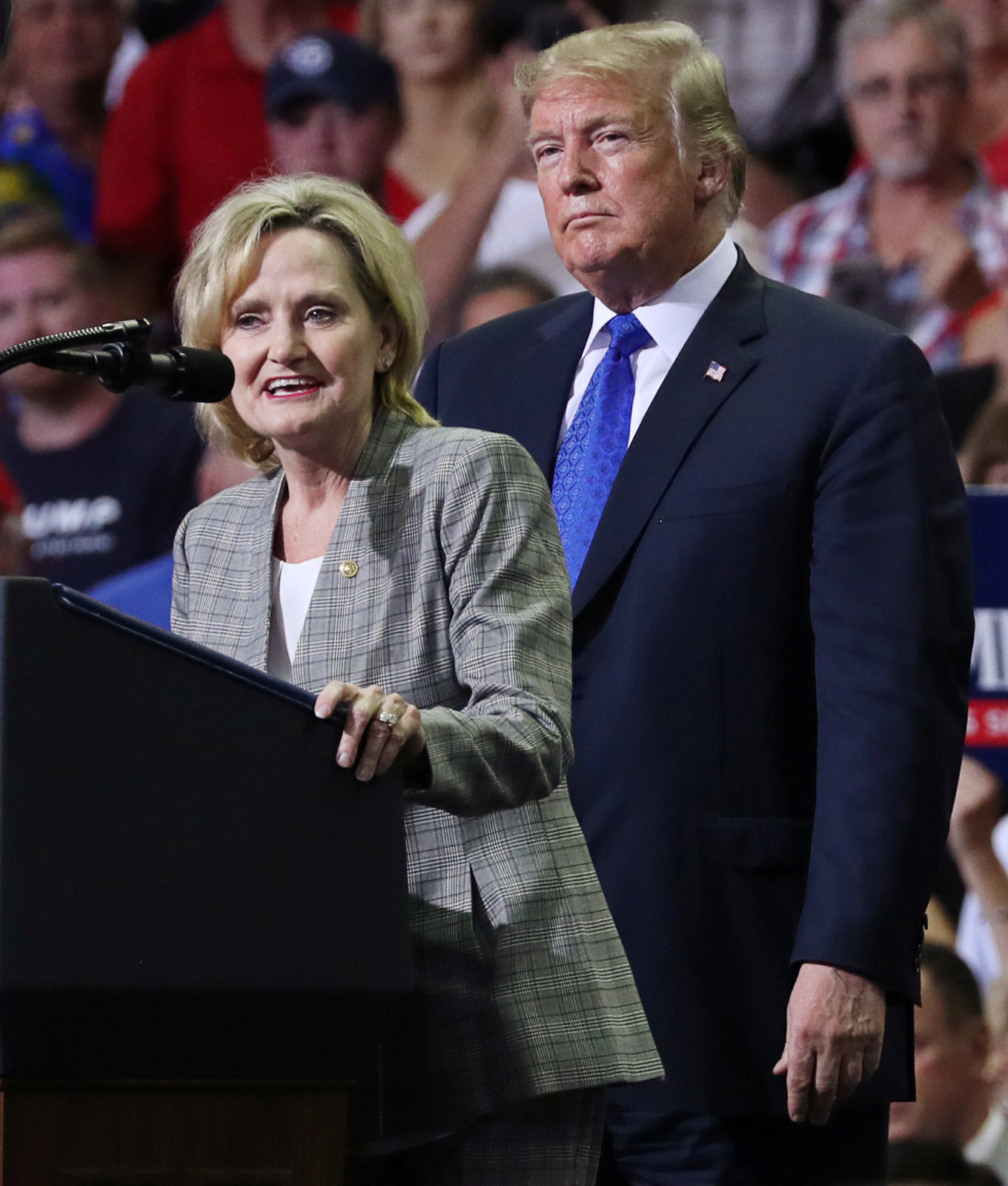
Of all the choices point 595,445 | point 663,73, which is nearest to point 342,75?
point 663,73

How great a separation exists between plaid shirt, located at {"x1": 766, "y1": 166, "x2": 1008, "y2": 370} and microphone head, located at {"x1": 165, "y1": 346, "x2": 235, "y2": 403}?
2706 millimetres

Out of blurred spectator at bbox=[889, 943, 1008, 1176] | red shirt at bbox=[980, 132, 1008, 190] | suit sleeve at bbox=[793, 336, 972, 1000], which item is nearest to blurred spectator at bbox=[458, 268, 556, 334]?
A: red shirt at bbox=[980, 132, 1008, 190]

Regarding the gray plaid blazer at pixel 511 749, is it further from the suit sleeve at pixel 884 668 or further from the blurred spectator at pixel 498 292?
the blurred spectator at pixel 498 292

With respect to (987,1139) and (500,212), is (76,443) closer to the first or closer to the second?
(500,212)

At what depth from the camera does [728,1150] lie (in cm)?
210

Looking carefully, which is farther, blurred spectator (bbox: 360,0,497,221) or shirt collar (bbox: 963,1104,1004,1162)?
blurred spectator (bbox: 360,0,497,221)

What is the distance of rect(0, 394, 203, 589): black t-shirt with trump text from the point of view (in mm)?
4535

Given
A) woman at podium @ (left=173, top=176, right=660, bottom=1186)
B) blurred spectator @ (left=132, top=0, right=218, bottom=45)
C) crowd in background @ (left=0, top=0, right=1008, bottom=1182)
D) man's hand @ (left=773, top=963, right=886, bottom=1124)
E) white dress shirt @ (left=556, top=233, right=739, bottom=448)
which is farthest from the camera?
blurred spectator @ (left=132, top=0, right=218, bottom=45)

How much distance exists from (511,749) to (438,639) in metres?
0.18

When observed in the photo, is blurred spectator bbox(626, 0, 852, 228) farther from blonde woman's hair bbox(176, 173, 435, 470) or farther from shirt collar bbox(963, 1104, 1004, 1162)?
blonde woman's hair bbox(176, 173, 435, 470)


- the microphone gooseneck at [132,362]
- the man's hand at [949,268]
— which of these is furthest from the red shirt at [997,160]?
the microphone gooseneck at [132,362]

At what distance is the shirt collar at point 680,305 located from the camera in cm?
233

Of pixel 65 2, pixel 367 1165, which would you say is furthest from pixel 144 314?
pixel 367 1165

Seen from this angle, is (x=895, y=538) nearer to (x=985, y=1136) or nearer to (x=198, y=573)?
(x=198, y=573)
